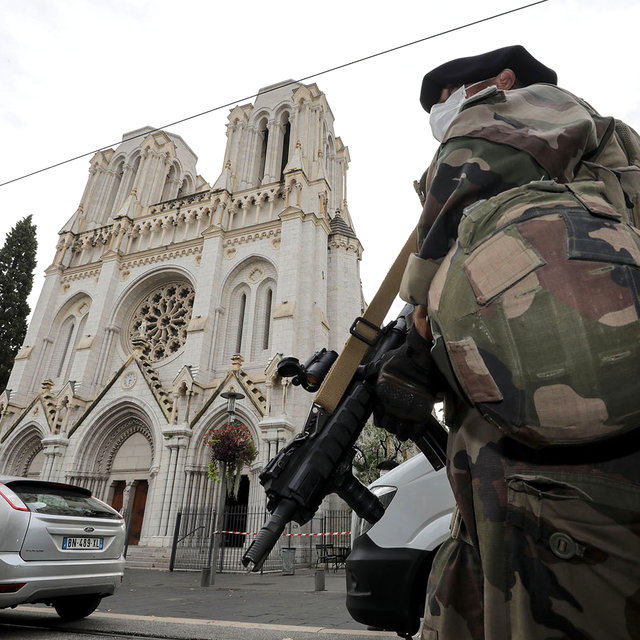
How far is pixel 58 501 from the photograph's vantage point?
15.3 feet

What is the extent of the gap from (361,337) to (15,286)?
3593cm

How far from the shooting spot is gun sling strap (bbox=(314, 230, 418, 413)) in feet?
5.07

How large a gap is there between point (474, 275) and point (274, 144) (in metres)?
28.1

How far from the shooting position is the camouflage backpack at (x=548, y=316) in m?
0.73

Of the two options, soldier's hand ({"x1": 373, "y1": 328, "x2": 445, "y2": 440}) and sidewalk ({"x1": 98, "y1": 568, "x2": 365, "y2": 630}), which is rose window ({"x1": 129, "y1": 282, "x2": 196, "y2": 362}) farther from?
soldier's hand ({"x1": 373, "y1": 328, "x2": 445, "y2": 440})

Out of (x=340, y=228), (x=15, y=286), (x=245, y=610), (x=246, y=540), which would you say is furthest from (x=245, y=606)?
(x=15, y=286)

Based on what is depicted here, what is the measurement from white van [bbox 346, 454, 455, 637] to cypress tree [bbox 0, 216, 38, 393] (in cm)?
3193

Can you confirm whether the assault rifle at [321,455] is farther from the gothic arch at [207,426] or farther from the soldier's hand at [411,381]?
the gothic arch at [207,426]

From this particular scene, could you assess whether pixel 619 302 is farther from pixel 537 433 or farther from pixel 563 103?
pixel 563 103

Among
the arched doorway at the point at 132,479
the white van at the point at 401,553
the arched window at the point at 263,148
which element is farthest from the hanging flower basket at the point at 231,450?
the arched window at the point at 263,148

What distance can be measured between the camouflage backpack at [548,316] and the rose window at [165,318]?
22707 millimetres

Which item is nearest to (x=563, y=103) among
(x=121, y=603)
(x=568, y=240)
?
(x=568, y=240)

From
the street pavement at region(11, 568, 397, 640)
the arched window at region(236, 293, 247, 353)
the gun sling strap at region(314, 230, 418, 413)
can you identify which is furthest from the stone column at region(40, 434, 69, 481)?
the gun sling strap at region(314, 230, 418, 413)

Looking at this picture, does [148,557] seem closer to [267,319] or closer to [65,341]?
[267,319]
